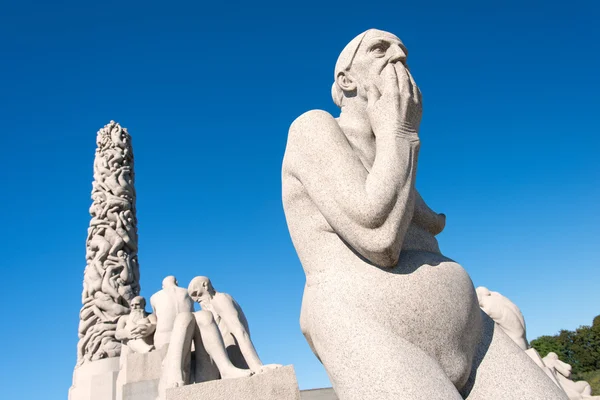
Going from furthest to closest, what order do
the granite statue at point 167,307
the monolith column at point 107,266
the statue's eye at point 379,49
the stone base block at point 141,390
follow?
the monolith column at point 107,266
the granite statue at point 167,307
the stone base block at point 141,390
the statue's eye at point 379,49

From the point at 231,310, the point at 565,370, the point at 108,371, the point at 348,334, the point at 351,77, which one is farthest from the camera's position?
the point at 108,371

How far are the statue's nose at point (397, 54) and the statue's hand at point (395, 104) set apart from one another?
0.11ft

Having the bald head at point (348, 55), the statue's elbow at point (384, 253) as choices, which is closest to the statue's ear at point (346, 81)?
the bald head at point (348, 55)

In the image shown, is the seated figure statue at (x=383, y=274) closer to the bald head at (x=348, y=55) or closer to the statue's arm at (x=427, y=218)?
the statue's arm at (x=427, y=218)

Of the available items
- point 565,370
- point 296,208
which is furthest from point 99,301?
point 296,208

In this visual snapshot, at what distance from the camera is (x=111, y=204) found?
1479cm

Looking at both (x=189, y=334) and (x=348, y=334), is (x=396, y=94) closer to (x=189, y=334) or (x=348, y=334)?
(x=348, y=334)

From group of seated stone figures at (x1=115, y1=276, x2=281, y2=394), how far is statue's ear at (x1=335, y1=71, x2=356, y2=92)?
3.14m

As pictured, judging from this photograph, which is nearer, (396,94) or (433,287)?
(433,287)

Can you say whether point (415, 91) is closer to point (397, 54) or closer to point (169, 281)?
point (397, 54)

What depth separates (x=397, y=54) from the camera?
303 centimetres

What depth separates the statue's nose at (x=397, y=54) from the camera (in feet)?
9.91

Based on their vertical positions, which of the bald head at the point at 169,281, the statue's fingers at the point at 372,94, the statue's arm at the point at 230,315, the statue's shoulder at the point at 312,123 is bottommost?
the statue's shoulder at the point at 312,123

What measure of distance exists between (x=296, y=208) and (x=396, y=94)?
0.81 meters
